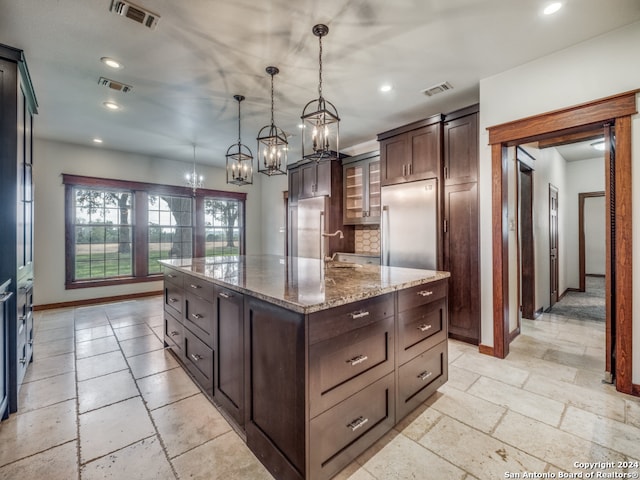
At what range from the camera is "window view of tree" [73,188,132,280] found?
533 cm

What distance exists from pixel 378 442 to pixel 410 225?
2517 mm

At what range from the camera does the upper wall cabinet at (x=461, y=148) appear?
321cm

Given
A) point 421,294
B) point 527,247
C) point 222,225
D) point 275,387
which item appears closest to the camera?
point 275,387

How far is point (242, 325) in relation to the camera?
170 centimetres

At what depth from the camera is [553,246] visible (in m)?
4.95

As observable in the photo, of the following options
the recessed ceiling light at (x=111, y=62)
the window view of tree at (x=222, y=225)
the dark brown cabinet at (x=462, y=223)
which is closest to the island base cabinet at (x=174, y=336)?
the recessed ceiling light at (x=111, y=62)

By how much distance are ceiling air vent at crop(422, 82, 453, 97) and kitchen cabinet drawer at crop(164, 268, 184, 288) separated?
3.18m

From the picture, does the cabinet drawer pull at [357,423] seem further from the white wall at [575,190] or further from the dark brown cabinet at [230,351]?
the white wall at [575,190]

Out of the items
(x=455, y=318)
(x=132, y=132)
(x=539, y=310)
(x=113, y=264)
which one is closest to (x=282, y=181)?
(x=132, y=132)

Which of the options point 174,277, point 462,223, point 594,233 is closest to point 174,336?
point 174,277

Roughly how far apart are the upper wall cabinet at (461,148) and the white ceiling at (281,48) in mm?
323

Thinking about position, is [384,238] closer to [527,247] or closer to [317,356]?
[527,247]

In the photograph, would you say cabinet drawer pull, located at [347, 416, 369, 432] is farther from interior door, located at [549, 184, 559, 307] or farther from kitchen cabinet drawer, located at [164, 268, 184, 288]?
interior door, located at [549, 184, 559, 307]

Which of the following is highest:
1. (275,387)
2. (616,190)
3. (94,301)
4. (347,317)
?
(616,190)
